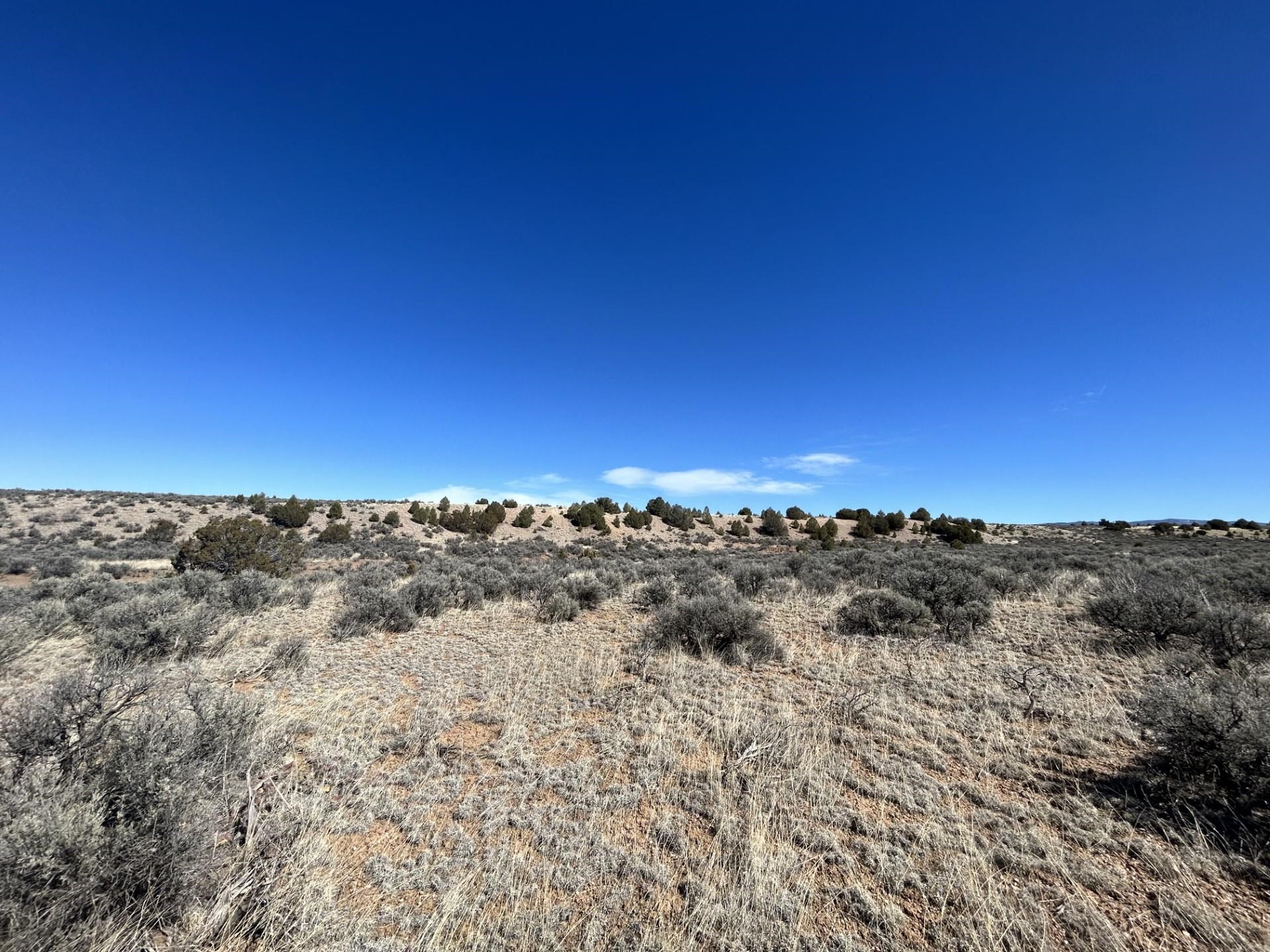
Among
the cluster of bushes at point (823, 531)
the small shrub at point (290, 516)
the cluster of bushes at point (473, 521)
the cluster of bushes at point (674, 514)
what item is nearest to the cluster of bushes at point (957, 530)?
the cluster of bushes at point (823, 531)

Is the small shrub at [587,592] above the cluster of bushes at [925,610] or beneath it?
beneath

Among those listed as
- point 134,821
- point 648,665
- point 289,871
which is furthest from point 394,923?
point 648,665

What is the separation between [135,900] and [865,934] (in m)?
4.15

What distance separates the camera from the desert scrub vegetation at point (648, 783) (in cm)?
275

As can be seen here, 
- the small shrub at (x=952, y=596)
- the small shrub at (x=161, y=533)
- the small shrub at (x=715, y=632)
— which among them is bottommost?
the small shrub at (x=161, y=533)

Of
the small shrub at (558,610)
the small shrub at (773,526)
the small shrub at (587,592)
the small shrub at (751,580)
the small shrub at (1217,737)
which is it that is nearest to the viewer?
the small shrub at (1217,737)

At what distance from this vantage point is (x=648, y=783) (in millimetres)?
4438

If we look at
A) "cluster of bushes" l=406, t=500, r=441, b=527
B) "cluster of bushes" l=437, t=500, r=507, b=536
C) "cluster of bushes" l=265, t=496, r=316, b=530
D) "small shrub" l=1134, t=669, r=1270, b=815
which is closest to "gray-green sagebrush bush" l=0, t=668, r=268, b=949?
"small shrub" l=1134, t=669, r=1270, b=815

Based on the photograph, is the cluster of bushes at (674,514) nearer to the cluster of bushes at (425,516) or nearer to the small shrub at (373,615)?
the cluster of bushes at (425,516)

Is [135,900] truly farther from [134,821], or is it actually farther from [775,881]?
[775,881]

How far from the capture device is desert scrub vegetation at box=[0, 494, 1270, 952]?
2.75m

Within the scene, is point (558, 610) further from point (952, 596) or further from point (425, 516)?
point (425, 516)

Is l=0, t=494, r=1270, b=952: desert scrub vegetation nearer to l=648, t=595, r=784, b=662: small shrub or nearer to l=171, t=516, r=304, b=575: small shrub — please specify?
l=648, t=595, r=784, b=662: small shrub

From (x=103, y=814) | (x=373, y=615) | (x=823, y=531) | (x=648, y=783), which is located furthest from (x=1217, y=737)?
(x=823, y=531)
